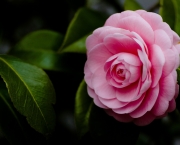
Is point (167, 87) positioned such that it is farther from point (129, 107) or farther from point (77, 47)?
point (77, 47)

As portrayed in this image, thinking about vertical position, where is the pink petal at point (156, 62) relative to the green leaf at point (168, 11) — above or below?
below

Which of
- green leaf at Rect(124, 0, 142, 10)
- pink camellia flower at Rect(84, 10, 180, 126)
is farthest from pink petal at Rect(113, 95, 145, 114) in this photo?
green leaf at Rect(124, 0, 142, 10)

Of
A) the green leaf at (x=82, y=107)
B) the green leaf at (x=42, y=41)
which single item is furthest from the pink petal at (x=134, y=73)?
the green leaf at (x=42, y=41)

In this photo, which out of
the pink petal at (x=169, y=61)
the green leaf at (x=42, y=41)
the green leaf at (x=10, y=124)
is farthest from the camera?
the green leaf at (x=42, y=41)

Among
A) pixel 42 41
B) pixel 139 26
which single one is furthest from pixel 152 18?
pixel 42 41

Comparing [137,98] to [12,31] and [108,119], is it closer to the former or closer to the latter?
[108,119]

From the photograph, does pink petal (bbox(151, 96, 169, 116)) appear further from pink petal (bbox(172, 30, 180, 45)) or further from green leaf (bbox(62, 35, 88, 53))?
green leaf (bbox(62, 35, 88, 53))

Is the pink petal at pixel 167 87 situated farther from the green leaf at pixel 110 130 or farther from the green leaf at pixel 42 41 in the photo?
the green leaf at pixel 42 41
